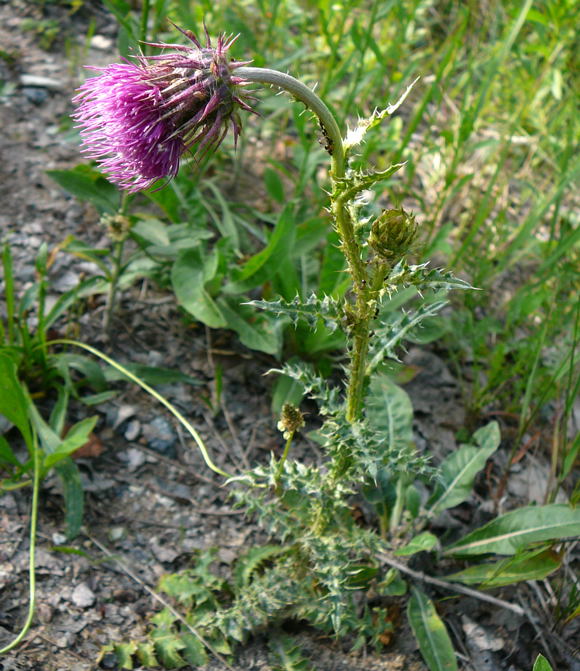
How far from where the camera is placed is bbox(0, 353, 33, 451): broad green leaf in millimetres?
2174

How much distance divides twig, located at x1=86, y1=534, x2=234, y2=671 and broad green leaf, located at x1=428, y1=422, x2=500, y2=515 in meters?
0.93

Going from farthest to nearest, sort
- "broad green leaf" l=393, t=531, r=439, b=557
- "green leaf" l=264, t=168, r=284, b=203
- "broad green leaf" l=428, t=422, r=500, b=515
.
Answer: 1. "green leaf" l=264, t=168, r=284, b=203
2. "broad green leaf" l=428, t=422, r=500, b=515
3. "broad green leaf" l=393, t=531, r=439, b=557

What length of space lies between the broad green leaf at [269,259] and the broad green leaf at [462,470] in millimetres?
1060

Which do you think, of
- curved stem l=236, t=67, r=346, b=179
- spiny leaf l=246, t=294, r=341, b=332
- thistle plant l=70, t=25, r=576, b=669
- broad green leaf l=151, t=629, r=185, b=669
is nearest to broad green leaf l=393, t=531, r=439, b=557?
thistle plant l=70, t=25, r=576, b=669

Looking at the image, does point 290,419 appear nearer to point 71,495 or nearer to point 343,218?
point 343,218

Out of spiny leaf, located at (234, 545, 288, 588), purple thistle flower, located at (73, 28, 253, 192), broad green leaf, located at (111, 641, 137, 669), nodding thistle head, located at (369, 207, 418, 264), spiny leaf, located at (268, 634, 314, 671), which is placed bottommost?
spiny leaf, located at (268, 634, 314, 671)

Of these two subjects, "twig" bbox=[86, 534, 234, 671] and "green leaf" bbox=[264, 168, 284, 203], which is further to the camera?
"green leaf" bbox=[264, 168, 284, 203]

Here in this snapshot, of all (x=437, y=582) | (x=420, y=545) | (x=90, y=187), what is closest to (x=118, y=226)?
(x=90, y=187)

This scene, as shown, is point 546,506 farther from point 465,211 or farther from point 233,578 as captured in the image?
point 465,211

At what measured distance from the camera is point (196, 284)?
2.90 metres

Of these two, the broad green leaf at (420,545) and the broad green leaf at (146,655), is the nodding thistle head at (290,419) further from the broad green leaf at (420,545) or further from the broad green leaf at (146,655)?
the broad green leaf at (146,655)

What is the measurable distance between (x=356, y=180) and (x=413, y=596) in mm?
1492

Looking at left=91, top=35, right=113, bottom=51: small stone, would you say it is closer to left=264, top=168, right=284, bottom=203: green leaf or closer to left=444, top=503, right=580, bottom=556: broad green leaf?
left=264, top=168, right=284, bottom=203: green leaf

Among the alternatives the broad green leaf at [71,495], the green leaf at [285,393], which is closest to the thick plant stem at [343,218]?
the green leaf at [285,393]
